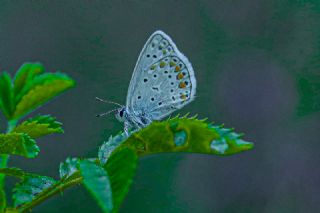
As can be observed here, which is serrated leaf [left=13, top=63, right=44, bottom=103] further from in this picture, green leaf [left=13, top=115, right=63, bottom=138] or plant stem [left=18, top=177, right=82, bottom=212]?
plant stem [left=18, top=177, right=82, bottom=212]

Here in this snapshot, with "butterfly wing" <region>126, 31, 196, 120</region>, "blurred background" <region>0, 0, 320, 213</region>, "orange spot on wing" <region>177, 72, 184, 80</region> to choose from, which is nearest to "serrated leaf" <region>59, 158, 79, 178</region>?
"butterfly wing" <region>126, 31, 196, 120</region>

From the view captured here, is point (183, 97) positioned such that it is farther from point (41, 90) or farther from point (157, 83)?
point (41, 90)

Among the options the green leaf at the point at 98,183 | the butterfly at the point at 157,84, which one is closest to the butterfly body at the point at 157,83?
the butterfly at the point at 157,84

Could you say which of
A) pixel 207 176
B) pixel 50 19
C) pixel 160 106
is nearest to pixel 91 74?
pixel 50 19

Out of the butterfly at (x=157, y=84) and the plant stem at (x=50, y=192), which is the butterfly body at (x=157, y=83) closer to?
the butterfly at (x=157, y=84)

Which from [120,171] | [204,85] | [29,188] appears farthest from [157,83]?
[204,85]

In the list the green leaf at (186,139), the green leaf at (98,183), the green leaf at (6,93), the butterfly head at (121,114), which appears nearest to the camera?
the green leaf at (98,183)
